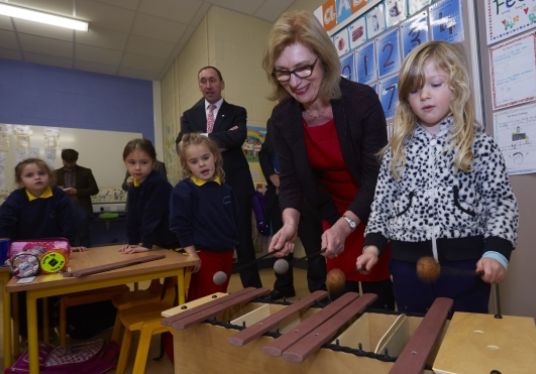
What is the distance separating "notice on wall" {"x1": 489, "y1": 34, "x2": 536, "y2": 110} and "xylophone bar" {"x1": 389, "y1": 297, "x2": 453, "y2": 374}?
1026 mm

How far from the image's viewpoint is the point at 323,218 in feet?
4.59

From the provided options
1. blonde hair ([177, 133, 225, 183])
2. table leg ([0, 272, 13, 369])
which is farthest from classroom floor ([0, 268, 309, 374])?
blonde hair ([177, 133, 225, 183])

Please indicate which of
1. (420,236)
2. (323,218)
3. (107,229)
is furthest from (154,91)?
(420,236)

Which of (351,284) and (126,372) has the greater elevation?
(351,284)

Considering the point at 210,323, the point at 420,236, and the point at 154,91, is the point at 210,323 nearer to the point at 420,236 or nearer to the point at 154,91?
the point at 420,236

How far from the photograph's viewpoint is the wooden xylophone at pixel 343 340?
0.56m

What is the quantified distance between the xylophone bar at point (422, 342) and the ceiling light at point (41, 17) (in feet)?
15.0

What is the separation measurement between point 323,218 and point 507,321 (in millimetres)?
779

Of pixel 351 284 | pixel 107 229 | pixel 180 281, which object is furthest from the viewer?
pixel 107 229

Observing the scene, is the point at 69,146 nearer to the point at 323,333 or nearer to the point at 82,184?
the point at 82,184

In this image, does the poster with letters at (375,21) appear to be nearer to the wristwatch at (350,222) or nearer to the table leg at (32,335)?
the wristwatch at (350,222)

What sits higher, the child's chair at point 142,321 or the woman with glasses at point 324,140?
the woman with glasses at point 324,140

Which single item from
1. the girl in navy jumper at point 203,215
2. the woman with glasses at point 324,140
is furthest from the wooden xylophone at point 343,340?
the girl in navy jumper at point 203,215

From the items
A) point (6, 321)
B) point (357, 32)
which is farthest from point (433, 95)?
point (6, 321)
